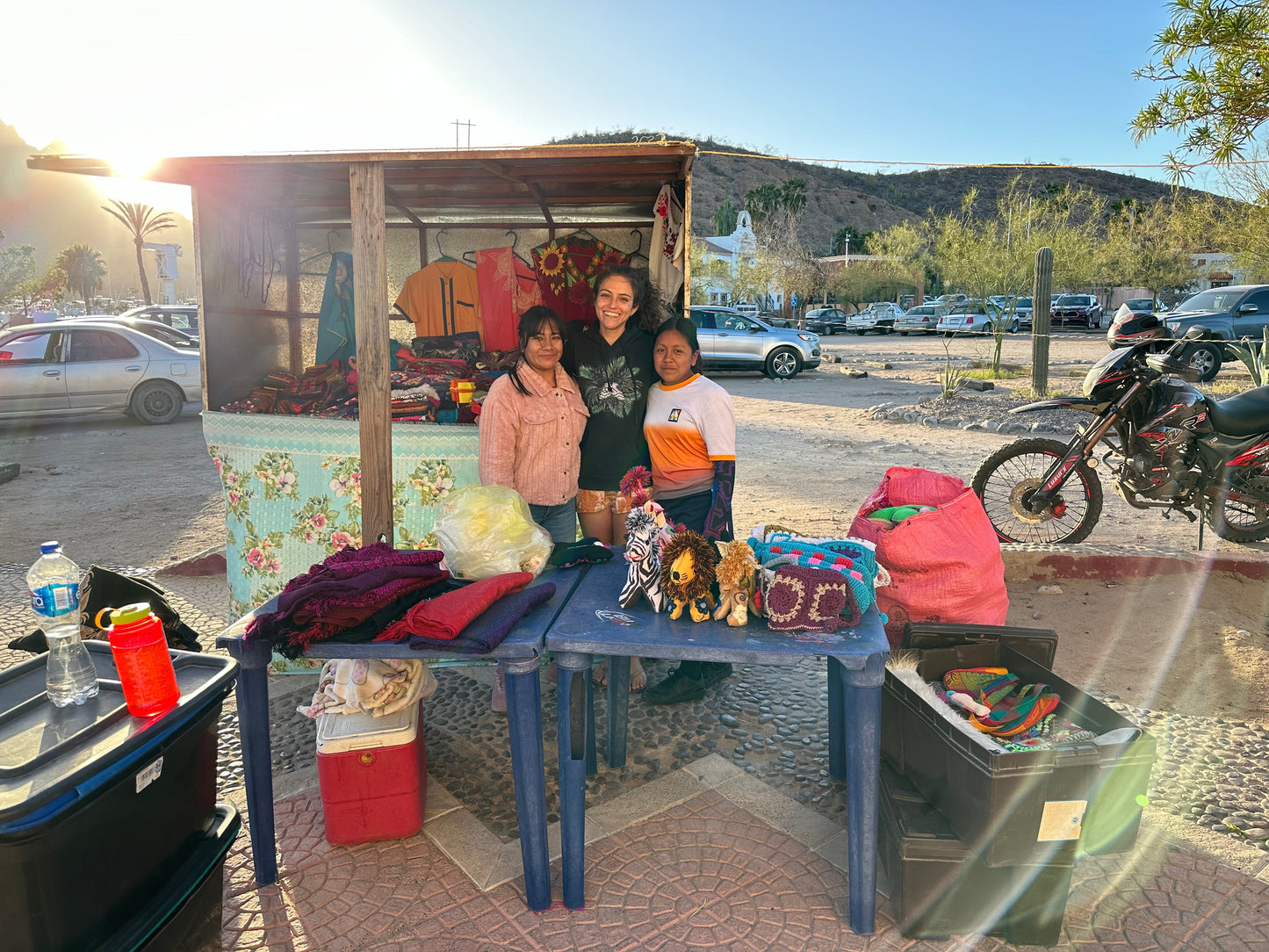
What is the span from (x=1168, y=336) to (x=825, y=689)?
11.5 ft

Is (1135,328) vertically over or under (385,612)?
over

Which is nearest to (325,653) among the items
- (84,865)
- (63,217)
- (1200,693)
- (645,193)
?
(84,865)

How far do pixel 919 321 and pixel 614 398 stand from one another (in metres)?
35.7

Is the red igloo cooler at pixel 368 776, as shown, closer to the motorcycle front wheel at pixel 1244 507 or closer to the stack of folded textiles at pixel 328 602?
the stack of folded textiles at pixel 328 602

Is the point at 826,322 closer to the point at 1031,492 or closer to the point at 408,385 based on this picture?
the point at 1031,492

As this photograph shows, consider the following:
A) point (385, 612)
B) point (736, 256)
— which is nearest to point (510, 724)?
point (385, 612)

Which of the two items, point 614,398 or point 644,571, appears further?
point 614,398

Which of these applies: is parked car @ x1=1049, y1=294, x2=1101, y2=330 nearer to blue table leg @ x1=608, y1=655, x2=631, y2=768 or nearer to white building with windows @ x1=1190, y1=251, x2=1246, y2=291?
white building with windows @ x1=1190, y1=251, x2=1246, y2=291

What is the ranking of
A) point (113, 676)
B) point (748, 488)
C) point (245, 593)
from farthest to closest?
point (748, 488), point (245, 593), point (113, 676)

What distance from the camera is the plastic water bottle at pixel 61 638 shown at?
1.93 m

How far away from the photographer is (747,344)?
57.7 feet

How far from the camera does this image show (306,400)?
15.4 ft

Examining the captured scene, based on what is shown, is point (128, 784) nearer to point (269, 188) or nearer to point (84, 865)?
point (84, 865)

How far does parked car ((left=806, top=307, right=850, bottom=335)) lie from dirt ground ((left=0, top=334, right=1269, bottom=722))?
23.2 metres
